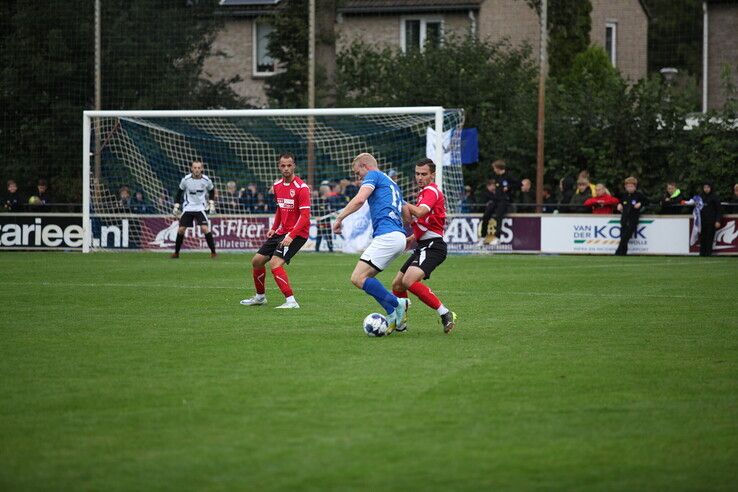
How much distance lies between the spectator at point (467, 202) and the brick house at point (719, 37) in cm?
1398

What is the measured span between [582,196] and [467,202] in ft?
10.4

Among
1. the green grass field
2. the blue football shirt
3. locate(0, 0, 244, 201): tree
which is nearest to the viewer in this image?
the green grass field

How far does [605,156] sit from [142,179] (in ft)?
40.9

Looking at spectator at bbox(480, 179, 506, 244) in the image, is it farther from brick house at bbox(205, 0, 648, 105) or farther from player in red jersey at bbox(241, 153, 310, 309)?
brick house at bbox(205, 0, 648, 105)

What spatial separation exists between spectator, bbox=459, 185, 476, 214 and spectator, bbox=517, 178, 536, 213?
4.11ft

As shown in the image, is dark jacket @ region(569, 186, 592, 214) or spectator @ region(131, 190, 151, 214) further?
spectator @ region(131, 190, 151, 214)

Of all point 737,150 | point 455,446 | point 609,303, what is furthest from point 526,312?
point 737,150

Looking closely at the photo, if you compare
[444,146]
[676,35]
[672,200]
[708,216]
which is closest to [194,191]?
[444,146]

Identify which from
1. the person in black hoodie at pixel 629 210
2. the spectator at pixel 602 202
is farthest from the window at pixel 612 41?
the person in black hoodie at pixel 629 210

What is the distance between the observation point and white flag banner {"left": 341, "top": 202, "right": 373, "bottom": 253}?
28.2 m

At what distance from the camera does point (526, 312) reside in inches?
573

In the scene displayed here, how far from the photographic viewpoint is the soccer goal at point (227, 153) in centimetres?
2817

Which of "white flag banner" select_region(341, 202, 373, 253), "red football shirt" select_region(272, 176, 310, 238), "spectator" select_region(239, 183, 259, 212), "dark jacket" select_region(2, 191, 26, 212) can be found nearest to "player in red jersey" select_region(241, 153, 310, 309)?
"red football shirt" select_region(272, 176, 310, 238)

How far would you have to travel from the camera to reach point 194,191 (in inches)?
976
